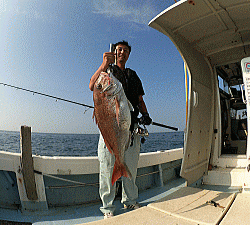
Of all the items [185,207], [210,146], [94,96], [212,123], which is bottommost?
[185,207]

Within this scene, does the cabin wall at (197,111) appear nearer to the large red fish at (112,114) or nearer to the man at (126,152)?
the man at (126,152)

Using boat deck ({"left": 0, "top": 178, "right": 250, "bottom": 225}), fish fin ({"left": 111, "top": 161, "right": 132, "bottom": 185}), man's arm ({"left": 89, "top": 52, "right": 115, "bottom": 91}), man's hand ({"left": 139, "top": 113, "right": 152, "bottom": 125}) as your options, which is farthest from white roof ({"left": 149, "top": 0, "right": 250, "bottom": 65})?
boat deck ({"left": 0, "top": 178, "right": 250, "bottom": 225})

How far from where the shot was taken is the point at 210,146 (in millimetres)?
3729

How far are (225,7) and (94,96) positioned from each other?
7.88ft

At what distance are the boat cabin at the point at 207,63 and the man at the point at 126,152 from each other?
87cm

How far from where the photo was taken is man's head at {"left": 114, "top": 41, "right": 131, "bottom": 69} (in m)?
2.28

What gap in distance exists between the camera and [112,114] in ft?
5.73

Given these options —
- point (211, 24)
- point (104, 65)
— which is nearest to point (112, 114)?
point (104, 65)

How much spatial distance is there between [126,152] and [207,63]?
2.92 meters

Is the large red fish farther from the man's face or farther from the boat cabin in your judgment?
the boat cabin

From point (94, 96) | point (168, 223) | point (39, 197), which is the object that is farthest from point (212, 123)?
point (39, 197)

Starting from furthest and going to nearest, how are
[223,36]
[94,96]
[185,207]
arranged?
[223,36] → [185,207] → [94,96]

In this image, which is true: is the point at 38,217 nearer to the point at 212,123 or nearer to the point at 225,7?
the point at 212,123

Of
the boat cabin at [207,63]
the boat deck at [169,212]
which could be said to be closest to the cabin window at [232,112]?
the boat cabin at [207,63]
